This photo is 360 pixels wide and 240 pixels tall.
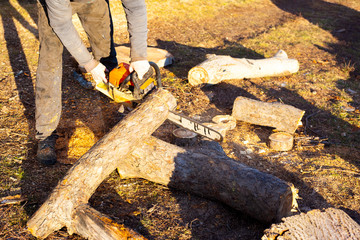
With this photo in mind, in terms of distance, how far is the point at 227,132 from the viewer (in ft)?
14.2

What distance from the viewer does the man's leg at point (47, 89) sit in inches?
128

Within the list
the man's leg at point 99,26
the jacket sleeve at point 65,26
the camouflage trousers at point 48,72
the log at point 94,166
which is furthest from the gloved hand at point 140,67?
the man's leg at point 99,26

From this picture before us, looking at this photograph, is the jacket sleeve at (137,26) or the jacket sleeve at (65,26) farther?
the jacket sleeve at (137,26)

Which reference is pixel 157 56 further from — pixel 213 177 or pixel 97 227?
pixel 97 227

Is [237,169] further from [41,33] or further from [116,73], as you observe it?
[41,33]

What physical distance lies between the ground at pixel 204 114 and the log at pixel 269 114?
0.60 ft

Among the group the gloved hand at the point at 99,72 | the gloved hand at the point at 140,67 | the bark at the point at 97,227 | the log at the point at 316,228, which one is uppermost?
the gloved hand at the point at 140,67

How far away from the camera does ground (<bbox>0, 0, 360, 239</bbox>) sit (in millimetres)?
2875

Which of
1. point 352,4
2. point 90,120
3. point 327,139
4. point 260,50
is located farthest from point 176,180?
point 352,4

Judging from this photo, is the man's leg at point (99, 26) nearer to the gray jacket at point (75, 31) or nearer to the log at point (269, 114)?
the gray jacket at point (75, 31)

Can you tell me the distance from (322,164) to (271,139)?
0.68 m

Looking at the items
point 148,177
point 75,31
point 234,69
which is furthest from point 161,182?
point 234,69

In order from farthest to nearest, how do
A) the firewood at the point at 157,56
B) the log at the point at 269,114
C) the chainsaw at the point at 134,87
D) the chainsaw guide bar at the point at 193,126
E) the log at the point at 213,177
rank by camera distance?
the firewood at the point at 157,56 → the log at the point at 269,114 → the chainsaw guide bar at the point at 193,126 → the chainsaw at the point at 134,87 → the log at the point at 213,177

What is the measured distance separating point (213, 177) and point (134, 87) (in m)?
1.21
